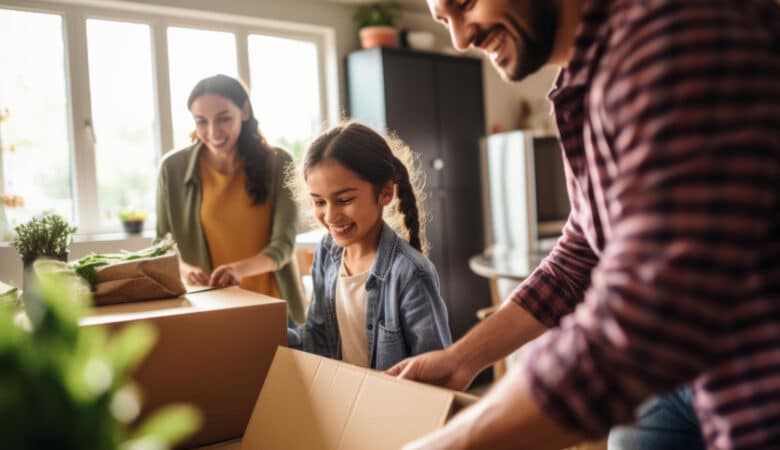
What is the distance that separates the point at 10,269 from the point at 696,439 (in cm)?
277

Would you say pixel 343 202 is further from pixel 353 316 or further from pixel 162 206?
pixel 162 206

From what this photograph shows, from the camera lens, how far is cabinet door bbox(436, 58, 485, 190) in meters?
4.23

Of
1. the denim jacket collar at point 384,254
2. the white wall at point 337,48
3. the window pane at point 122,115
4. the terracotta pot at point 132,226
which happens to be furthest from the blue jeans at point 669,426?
the window pane at point 122,115

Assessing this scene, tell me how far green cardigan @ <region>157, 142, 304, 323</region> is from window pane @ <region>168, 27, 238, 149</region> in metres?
1.58

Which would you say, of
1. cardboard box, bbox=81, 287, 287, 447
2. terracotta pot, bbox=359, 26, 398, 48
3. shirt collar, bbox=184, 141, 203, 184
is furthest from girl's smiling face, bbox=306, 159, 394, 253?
terracotta pot, bbox=359, 26, 398, 48

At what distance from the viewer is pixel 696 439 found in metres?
0.88

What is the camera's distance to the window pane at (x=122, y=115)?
3.24 m

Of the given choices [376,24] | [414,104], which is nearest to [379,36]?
[376,24]

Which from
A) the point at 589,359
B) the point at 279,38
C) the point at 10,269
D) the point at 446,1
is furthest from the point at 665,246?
the point at 279,38

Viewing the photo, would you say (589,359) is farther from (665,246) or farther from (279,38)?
(279,38)

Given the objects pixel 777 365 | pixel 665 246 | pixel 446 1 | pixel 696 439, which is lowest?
pixel 696 439

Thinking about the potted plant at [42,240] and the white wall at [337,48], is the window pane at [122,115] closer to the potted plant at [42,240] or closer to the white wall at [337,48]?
the white wall at [337,48]

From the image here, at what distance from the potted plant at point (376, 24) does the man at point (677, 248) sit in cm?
347

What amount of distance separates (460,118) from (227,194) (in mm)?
2672
